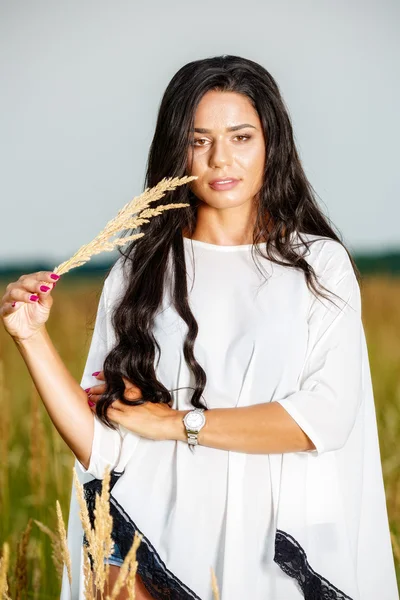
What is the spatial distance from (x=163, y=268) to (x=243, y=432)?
1.56 ft

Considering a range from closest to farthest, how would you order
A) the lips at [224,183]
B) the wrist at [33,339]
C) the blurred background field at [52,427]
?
1. the wrist at [33,339]
2. the lips at [224,183]
3. the blurred background field at [52,427]

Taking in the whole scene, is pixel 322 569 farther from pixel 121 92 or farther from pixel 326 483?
pixel 121 92

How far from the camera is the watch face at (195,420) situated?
1.86 m

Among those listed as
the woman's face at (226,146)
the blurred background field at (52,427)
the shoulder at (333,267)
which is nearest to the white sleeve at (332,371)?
the shoulder at (333,267)

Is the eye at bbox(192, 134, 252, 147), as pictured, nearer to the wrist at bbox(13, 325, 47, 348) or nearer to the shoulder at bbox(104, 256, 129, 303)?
the shoulder at bbox(104, 256, 129, 303)

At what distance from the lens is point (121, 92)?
3691mm

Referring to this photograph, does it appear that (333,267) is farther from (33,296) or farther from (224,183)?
(33,296)

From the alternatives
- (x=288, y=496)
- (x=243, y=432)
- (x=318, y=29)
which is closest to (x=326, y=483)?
(x=288, y=496)

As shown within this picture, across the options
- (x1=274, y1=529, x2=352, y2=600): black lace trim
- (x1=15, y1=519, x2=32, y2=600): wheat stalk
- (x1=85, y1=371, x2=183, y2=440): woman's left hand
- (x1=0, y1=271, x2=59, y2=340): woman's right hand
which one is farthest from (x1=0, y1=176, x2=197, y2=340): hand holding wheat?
(x1=15, y1=519, x2=32, y2=600): wheat stalk

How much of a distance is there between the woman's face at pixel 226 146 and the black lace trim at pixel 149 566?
67cm

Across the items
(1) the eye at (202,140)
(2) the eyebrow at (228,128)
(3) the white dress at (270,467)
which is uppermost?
(2) the eyebrow at (228,128)

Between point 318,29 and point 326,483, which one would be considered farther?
point 318,29

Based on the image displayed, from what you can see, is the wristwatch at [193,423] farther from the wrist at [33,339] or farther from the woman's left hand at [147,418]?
the wrist at [33,339]

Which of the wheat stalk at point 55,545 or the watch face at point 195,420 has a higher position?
the watch face at point 195,420
